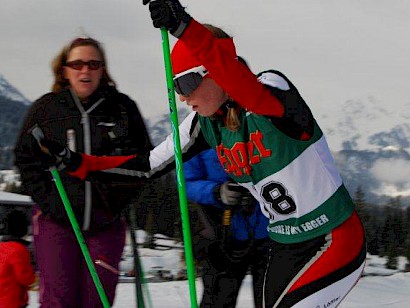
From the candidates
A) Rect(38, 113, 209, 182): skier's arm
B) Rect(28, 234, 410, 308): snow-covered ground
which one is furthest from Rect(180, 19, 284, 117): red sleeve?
Rect(28, 234, 410, 308): snow-covered ground

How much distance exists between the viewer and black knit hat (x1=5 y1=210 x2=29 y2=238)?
4414 mm

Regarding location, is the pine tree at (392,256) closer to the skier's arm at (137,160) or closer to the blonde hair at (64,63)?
the blonde hair at (64,63)

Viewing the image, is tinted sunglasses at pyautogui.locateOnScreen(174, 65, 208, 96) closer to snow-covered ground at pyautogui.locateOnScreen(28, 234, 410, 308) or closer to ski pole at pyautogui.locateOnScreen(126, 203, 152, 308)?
ski pole at pyautogui.locateOnScreen(126, 203, 152, 308)

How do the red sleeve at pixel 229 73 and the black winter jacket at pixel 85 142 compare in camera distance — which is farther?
the black winter jacket at pixel 85 142

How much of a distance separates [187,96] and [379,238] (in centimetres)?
5440

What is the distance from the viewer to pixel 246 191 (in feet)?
9.71

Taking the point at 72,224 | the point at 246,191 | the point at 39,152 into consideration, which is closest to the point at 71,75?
the point at 39,152

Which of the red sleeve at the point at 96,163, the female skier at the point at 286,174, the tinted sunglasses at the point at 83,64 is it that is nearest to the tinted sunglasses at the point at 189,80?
the female skier at the point at 286,174

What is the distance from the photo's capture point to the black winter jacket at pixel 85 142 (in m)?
3.06

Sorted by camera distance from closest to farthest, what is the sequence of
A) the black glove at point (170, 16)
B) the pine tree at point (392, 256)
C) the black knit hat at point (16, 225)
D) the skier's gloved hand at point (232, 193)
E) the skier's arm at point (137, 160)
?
the black glove at point (170, 16) < the skier's arm at point (137, 160) < the skier's gloved hand at point (232, 193) < the black knit hat at point (16, 225) < the pine tree at point (392, 256)

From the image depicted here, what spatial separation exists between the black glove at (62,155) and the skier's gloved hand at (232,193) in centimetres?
66

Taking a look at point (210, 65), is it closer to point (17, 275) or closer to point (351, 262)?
point (351, 262)

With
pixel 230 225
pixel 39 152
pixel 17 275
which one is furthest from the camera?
pixel 17 275

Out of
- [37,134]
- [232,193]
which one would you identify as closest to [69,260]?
[37,134]
